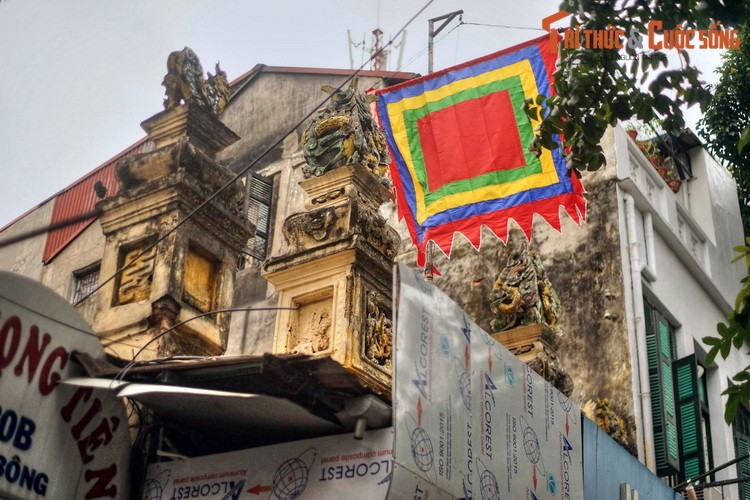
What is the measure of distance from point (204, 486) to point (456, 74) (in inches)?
320

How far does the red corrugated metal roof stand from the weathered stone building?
0.04 m

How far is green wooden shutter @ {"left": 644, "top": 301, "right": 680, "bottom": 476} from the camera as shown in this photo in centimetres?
1243

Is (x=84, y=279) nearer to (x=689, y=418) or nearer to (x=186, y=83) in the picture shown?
(x=186, y=83)

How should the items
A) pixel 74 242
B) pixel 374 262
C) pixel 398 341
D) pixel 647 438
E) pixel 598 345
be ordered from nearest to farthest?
1. pixel 398 341
2. pixel 374 262
3. pixel 647 438
4. pixel 598 345
5. pixel 74 242

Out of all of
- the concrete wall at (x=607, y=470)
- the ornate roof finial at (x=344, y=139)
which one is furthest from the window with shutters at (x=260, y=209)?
the ornate roof finial at (x=344, y=139)

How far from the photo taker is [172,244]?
7.32 m

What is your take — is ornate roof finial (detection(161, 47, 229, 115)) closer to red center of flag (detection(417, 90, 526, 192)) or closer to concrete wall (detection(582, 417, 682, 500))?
concrete wall (detection(582, 417, 682, 500))

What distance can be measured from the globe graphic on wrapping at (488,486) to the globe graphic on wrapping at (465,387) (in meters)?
0.41

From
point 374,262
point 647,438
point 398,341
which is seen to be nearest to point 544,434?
point 374,262

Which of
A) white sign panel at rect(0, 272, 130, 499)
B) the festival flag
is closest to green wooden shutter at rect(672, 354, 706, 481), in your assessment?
the festival flag

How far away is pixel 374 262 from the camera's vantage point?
24.4 feet

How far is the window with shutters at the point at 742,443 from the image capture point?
45.8 feet

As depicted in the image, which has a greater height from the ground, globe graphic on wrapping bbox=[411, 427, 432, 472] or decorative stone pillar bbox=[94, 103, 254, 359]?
decorative stone pillar bbox=[94, 103, 254, 359]

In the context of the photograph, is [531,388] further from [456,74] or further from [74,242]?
[74,242]
